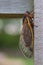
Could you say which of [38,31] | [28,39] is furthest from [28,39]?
[38,31]

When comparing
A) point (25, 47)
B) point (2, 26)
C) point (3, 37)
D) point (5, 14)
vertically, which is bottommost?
point (3, 37)

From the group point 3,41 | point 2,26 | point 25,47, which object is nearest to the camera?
point 25,47

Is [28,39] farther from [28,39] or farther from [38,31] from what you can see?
[38,31]

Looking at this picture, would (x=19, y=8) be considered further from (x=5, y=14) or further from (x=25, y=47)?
(x=25, y=47)

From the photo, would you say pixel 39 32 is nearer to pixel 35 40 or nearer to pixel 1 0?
pixel 35 40

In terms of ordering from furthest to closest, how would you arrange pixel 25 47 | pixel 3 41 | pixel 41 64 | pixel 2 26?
pixel 3 41, pixel 2 26, pixel 25 47, pixel 41 64

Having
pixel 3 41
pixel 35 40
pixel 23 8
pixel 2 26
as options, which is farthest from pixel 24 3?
pixel 3 41

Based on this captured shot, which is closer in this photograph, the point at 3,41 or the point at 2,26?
the point at 2,26

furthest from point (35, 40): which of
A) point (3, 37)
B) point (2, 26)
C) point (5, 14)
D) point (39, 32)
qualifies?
point (3, 37)

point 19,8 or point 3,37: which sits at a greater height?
point 19,8

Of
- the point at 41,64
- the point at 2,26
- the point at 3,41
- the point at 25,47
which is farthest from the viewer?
the point at 3,41
